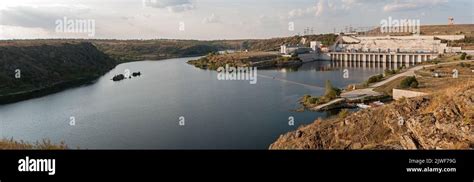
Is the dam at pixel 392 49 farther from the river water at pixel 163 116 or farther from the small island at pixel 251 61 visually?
the river water at pixel 163 116

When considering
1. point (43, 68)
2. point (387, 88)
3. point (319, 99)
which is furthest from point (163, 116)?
point (43, 68)

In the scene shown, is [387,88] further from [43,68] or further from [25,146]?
[43,68]

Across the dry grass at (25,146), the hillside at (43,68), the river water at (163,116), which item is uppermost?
the hillside at (43,68)

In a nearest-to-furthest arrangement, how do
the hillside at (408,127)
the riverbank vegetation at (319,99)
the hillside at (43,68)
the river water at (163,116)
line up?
the hillside at (408,127)
the river water at (163,116)
the riverbank vegetation at (319,99)
the hillside at (43,68)

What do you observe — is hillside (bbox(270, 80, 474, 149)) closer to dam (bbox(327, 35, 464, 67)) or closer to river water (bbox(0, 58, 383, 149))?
river water (bbox(0, 58, 383, 149))

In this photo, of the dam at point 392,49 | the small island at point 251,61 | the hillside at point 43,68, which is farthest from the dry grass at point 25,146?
the dam at point 392,49

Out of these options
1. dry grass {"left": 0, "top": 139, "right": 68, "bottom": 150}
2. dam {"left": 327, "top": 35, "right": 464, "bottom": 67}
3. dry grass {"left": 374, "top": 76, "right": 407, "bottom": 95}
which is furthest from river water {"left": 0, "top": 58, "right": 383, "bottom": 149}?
dam {"left": 327, "top": 35, "right": 464, "bottom": 67}
